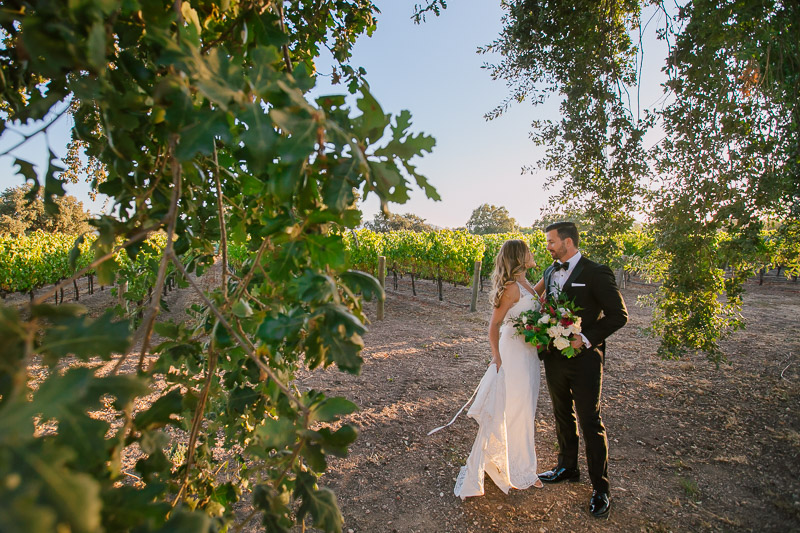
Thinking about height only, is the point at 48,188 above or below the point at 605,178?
below

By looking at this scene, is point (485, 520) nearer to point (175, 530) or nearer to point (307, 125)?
point (175, 530)

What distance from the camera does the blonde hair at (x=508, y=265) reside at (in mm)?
3750

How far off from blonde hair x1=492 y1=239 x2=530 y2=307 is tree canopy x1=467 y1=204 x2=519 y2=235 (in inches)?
2874

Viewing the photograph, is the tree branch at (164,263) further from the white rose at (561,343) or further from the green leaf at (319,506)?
the white rose at (561,343)

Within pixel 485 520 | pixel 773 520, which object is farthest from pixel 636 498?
pixel 485 520

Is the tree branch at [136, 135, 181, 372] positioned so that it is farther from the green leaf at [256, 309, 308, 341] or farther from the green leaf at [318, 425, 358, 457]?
the green leaf at [318, 425, 358, 457]

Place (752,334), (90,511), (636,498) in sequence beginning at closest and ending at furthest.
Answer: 1. (90,511)
2. (636,498)
3. (752,334)

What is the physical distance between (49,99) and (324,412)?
862 millimetres

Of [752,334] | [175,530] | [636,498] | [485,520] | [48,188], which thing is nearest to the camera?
[175,530]

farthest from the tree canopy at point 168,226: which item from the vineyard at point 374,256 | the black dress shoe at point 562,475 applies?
the vineyard at point 374,256

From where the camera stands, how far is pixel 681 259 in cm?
470

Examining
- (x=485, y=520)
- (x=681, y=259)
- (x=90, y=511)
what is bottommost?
(x=485, y=520)

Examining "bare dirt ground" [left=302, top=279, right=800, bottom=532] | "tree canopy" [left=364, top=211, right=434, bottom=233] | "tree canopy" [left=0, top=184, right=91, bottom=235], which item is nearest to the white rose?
"bare dirt ground" [left=302, top=279, right=800, bottom=532]

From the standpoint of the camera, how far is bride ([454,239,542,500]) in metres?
3.53
